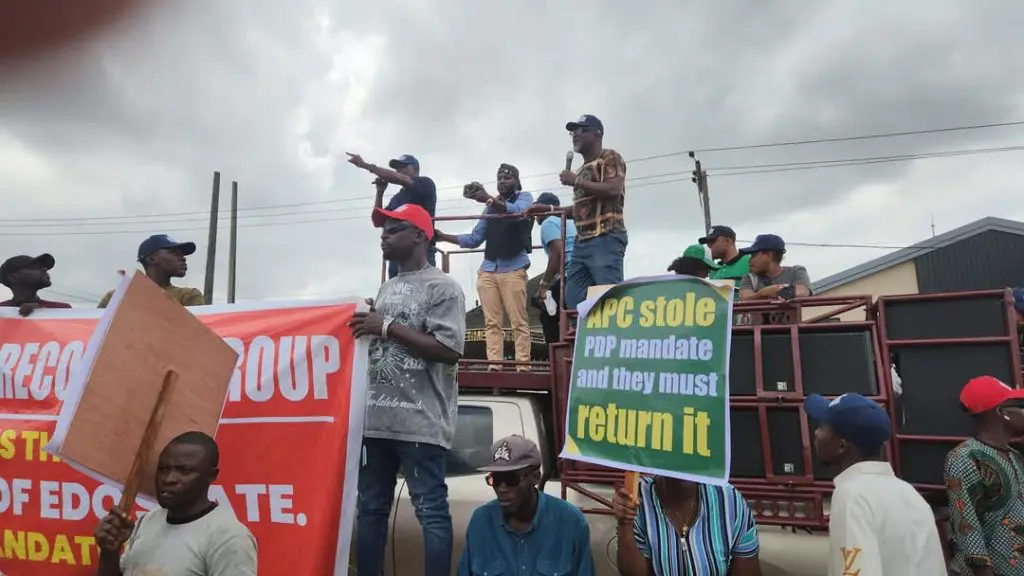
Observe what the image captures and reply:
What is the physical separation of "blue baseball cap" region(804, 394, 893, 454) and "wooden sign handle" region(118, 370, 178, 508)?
95.5 inches

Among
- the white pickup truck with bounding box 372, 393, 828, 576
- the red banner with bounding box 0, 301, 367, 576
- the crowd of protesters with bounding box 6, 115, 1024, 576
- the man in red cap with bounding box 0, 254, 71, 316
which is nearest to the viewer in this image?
the crowd of protesters with bounding box 6, 115, 1024, 576

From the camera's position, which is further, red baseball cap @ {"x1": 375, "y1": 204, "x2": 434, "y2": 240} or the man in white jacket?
red baseball cap @ {"x1": 375, "y1": 204, "x2": 434, "y2": 240}

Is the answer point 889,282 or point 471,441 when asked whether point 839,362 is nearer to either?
point 471,441

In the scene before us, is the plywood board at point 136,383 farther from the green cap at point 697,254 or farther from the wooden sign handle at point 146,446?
the green cap at point 697,254

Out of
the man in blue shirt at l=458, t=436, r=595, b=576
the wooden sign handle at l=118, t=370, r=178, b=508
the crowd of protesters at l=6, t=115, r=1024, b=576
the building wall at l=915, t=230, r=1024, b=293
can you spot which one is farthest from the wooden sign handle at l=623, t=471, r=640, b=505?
the building wall at l=915, t=230, r=1024, b=293

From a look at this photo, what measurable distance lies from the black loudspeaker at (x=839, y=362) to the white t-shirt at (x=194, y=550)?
2.47 m

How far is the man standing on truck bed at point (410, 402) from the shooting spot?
10.1ft

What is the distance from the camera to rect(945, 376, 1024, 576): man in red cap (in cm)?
274

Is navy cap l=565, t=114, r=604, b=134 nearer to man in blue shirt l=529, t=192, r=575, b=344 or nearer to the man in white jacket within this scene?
man in blue shirt l=529, t=192, r=575, b=344

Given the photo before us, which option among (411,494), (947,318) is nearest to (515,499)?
(411,494)

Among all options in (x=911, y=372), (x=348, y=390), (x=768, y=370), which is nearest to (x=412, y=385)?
(x=348, y=390)

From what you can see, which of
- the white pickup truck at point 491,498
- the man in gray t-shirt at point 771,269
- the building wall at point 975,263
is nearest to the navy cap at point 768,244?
the man in gray t-shirt at point 771,269

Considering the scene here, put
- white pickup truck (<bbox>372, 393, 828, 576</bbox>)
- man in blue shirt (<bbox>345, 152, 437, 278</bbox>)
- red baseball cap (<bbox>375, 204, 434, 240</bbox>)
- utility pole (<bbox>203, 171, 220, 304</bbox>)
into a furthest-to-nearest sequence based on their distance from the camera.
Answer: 1. utility pole (<bbox>203, 171, 220, 304</bbox>)
2. man in blue shirt (<bbox>345, 152, 437, 278</bbox>)
3. red baseball cap (<bbox>375, 204, 434, 240</bbox>)
4. white pickup truck (<bbox>372, 393, 828, 576</bbox>)

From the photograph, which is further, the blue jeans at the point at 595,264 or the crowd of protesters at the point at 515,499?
the blue jeans at the point at 595,264
